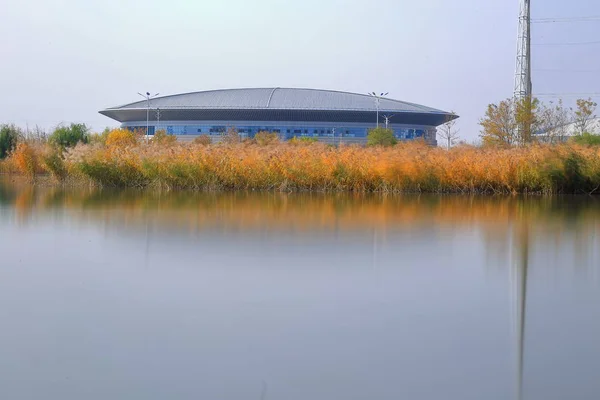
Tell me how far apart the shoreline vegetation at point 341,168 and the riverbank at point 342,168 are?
0.02m

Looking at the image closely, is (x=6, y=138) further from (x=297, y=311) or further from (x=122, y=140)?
(x=297, y=311)

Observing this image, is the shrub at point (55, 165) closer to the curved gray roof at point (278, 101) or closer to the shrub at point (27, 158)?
the shrub at point (27, 158)

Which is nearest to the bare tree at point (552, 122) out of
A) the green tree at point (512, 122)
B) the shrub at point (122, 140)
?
the green tree at point (512, 122)

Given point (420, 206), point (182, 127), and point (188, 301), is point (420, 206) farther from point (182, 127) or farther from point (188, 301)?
point (182, 127)

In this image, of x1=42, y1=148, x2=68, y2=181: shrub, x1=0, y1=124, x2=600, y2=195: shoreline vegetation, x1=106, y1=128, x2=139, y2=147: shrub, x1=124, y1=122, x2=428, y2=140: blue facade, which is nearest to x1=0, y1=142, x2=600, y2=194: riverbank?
x1=0, y1=124, x2=600, y2=195: shoreline vegetation

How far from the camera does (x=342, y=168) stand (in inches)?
681

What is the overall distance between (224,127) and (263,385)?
59230 millimetres

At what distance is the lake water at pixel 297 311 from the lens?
3.53 m

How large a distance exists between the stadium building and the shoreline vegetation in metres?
41.3

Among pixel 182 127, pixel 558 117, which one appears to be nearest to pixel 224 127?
pixel 182 127

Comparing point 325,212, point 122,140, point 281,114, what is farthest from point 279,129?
point 325,212

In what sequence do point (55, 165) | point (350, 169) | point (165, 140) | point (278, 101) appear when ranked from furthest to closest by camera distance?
point (278, 101), point (165, 140), point (55, 165), point (350, 169)

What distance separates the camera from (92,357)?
3.82 meters

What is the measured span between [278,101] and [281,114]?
1.66m
